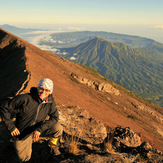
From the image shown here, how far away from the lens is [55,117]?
459 cm

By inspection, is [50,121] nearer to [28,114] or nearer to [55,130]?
[55,130]

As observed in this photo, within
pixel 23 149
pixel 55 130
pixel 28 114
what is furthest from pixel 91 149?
pixel 28 114

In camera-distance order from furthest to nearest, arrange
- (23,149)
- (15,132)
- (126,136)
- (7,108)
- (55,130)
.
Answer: (126,136), (55,130), (23,149), (15,132), (7,108)

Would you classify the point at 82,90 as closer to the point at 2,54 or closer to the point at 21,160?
the point at 2,54

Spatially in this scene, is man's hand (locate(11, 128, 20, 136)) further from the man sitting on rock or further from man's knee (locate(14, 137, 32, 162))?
man's knee (locate(14, 137, 32, 162))

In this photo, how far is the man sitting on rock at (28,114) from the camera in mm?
3799

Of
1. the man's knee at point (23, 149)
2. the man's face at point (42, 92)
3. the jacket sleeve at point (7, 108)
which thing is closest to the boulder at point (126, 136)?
the man's knee at point (23, 149)

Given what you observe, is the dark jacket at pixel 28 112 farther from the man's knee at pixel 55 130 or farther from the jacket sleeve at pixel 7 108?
the man's knee at pixel 55 130

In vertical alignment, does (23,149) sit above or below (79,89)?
above

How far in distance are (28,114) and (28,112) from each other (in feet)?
0.24

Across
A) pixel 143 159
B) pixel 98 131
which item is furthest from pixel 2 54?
pixel 143 159

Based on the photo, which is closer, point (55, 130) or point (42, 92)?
point (42, 92)

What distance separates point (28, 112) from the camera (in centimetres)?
398

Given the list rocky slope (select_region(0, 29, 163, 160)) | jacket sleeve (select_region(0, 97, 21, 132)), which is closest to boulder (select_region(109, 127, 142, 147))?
jacket sleeve (select_region(0, 97, 21, 132))
